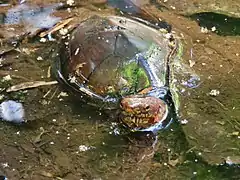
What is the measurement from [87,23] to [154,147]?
1.16 metres

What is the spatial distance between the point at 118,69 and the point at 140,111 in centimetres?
41

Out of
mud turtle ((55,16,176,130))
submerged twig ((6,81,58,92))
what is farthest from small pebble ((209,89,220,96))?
submerged twig ((6,81,58,92))

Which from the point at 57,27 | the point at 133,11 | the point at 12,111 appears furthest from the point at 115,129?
the point at 133,11

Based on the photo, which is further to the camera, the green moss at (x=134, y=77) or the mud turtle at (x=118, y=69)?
the green moss at (x=134, y=77)

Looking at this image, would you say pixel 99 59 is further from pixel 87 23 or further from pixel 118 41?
pixel 87 23

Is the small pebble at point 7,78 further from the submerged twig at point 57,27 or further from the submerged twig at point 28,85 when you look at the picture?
the submerged twig at point 57,27

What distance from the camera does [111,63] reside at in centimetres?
348

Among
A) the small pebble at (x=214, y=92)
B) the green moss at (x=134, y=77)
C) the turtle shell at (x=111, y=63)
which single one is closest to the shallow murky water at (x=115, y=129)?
the small pebble at (x=214, y=92)

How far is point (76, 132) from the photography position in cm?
327

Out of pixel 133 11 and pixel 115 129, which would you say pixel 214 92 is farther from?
pixel 133 11

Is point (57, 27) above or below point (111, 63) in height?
below

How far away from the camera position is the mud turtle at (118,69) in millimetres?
3324

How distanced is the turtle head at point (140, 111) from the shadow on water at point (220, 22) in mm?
1235

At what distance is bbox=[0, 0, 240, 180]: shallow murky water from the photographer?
302 centimetres
